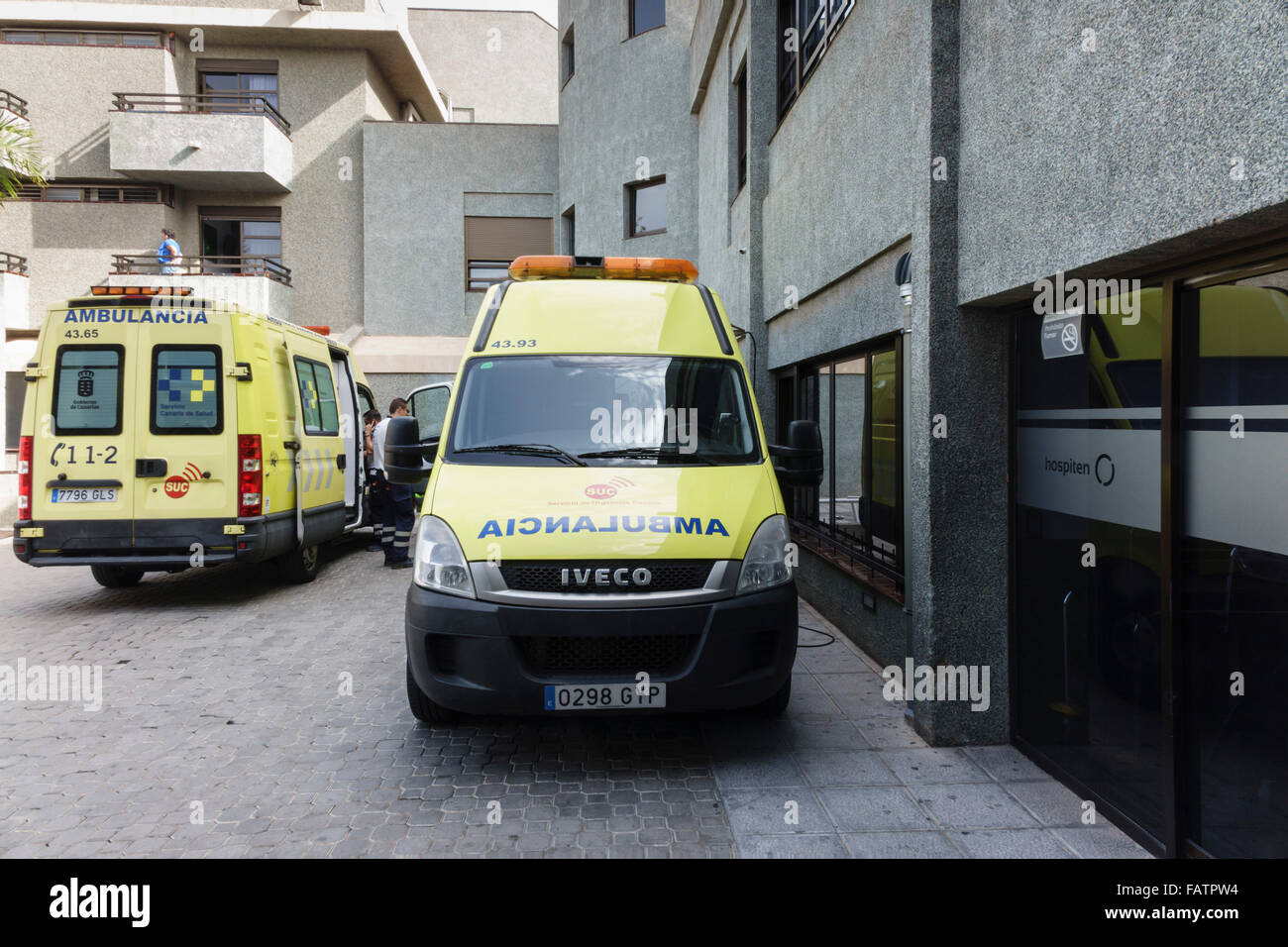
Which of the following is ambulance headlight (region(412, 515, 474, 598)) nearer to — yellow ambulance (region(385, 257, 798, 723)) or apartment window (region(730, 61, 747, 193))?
yellow ambulance (region(385, 257, 798, 723))

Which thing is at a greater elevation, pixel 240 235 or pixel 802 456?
pixel 240 235

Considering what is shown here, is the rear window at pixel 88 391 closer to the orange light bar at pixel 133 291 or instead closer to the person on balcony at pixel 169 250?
the orange light bar at pixel 133 291

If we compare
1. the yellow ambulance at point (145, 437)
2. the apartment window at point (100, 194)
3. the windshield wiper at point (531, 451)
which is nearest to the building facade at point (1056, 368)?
the windshield wiper at point (531, 451)

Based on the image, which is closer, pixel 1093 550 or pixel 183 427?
pixel 1093 550

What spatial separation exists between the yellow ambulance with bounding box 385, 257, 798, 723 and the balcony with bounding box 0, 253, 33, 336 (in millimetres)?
16687

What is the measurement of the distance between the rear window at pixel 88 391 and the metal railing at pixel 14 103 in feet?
49.8

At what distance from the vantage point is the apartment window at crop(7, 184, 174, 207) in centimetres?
1881

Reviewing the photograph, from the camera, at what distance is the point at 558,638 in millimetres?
3938

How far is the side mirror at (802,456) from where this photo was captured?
4.94m

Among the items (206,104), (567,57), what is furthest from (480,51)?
(206,104)

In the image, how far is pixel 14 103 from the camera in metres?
18.4

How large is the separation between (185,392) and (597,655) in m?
5.64

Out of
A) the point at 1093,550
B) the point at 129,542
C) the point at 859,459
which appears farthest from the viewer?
the point at 129,542

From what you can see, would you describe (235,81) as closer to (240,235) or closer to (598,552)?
(240,235)
